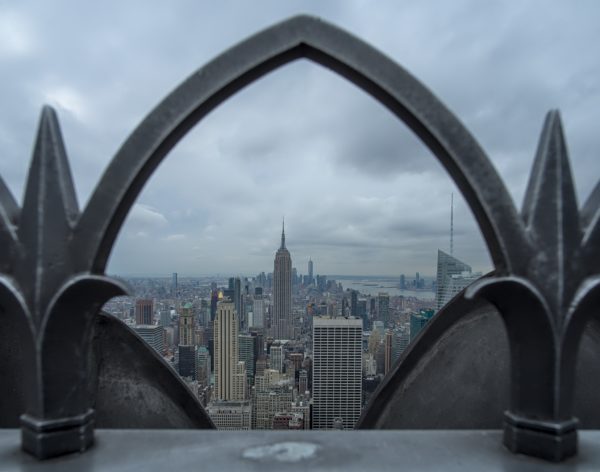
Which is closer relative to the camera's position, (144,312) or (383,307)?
(144,312)

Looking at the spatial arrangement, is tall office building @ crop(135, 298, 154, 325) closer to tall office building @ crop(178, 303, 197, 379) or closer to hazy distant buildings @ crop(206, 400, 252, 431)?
tall office building @ crop(178, 303, 197, 379)

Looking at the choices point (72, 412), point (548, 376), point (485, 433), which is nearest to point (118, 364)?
point (72, 412)

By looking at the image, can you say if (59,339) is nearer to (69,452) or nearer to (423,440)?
(69,452)

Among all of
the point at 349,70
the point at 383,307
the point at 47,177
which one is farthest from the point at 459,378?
the point at 383,307

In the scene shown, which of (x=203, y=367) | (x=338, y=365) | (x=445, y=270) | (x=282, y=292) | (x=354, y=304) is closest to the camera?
(x=445, y=270)

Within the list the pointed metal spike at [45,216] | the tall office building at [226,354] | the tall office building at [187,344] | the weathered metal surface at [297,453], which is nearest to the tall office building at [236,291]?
the tall office building at [226,354]

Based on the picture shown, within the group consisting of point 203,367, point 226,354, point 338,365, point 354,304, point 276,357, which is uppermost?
point 354,304

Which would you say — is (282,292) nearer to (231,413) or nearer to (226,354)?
(226,354)
